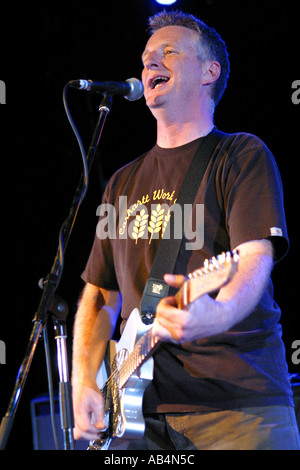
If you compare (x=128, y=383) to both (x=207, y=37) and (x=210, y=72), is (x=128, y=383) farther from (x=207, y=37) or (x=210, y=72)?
(x=207, y=37)

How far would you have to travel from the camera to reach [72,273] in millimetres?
5078

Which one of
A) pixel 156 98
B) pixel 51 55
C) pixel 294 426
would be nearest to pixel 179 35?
pixel 156 98

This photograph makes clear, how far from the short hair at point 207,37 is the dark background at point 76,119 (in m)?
1.30

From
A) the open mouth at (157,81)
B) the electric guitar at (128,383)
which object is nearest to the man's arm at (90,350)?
the electric guitar at (128,383)

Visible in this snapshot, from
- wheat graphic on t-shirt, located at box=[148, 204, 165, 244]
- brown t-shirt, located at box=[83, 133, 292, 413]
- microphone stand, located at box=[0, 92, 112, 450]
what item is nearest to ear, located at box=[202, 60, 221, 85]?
brown t-shirt, located at box=[83, 133, 292, 413]

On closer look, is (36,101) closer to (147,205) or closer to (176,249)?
(147,205)

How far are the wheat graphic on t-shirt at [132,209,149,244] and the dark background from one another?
196 cm

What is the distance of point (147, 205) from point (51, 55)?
10.1ft

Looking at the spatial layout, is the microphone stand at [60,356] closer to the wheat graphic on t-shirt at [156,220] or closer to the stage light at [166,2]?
the wheat graphic on t-shirt at [156,220]

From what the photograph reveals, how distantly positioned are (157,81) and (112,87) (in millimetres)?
506

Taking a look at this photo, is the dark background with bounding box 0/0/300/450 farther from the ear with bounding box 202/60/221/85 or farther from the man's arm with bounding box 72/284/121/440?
the man's arm with bounding box 72/284/121/440

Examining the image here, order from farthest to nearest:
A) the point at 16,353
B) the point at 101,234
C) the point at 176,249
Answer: the point at 16,353
the point at 101,234
the point at 176,249

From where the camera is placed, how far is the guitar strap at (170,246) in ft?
6.93

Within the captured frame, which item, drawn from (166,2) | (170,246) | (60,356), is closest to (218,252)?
(170,246)
